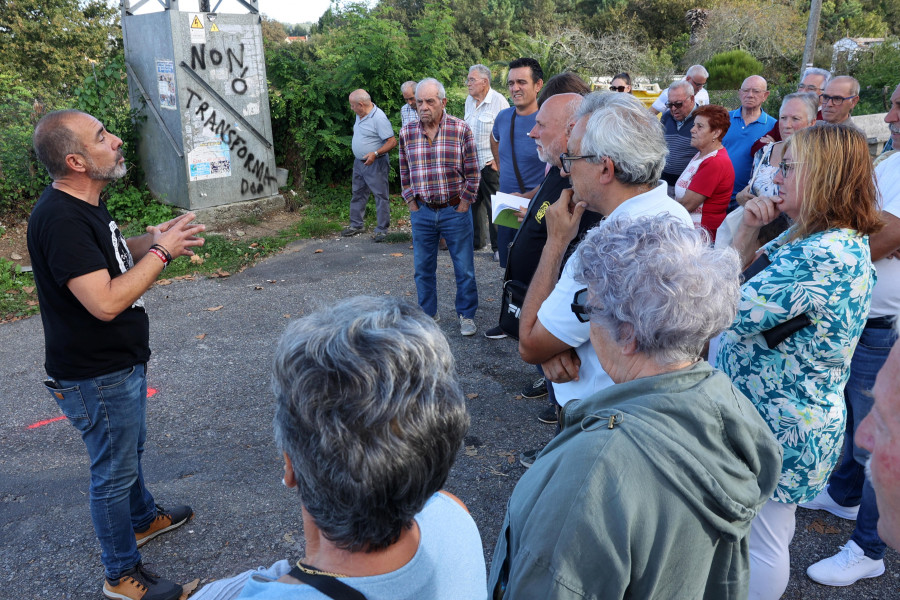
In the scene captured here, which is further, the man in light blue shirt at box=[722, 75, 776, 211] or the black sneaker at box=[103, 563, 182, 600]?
the man in light blue shirt at box=[722, 75, 776, 211]

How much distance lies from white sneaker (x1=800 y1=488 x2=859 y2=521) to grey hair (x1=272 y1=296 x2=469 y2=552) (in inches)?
117

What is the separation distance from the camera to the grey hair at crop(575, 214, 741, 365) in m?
1.57

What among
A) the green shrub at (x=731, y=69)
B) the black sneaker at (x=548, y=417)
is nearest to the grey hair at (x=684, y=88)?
the black sneaker at (x=548, y=417)

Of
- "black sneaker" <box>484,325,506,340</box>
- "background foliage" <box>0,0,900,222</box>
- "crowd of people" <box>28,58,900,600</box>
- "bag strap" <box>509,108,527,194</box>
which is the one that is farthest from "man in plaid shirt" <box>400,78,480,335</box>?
"background foliage" <box>0,0,900,222</box>

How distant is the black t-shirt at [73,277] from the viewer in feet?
8.07

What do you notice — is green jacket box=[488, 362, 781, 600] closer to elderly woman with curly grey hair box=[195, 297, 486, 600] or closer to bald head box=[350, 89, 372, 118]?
elderly woman with curly grey hair box=[195, 297, 486, 600]

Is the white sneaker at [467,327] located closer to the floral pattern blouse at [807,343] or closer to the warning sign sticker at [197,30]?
the floral pattern blouse at [807,343]

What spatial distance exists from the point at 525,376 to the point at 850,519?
2.37 m

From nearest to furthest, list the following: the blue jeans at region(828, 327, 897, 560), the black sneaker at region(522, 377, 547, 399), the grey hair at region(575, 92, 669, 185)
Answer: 1. the grey hair at region(575, 92, 669, 185)
2. the blue jeans at region(828, 327, 897, 560)
3. the black sneaker at region(522, 377, 547, 399)

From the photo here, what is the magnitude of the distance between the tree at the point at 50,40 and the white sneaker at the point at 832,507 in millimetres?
23405

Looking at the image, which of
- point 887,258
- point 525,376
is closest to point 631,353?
point 887,258

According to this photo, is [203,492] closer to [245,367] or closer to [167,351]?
[245,367]

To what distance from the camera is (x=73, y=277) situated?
8.07ft

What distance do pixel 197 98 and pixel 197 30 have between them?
35.5 inches
